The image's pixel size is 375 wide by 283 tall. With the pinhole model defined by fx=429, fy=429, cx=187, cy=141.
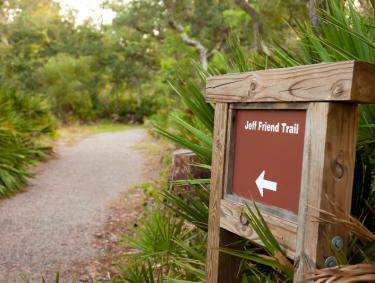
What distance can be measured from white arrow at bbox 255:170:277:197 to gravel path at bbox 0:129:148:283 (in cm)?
274

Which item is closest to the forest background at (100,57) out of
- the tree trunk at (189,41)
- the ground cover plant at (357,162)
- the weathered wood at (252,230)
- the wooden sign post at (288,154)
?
the tree trunk at (189,41)

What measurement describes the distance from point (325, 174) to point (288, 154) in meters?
0.25

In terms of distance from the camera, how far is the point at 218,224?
89.6 inches

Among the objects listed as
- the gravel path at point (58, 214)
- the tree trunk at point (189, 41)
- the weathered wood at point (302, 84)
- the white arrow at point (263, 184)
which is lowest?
the gravel path at point (58, 214)

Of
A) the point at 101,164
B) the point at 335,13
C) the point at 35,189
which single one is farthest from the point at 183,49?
the point at 335,13

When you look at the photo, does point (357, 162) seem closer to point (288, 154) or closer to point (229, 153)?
point (288, 154)

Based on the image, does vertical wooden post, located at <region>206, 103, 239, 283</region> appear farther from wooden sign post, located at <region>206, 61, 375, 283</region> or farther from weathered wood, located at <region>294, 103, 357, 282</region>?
weathered wood, located at <region>294, 103, 357, 282</region>

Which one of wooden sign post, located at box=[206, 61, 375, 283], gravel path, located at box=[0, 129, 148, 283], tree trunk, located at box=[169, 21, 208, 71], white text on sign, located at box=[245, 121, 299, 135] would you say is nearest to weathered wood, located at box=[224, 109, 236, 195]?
wooden sign post, located at box=[206, 61, 375, 283]

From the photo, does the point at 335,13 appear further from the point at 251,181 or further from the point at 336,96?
the point at 251,181

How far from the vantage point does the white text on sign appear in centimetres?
182

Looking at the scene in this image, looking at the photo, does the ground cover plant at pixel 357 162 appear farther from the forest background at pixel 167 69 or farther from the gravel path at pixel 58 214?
the gravel path at pixel 58 214

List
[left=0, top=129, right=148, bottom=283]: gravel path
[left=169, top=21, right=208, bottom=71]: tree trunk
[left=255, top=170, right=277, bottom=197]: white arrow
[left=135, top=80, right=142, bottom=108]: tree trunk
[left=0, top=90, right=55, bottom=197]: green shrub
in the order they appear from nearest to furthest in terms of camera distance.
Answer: [left=255, top=170, right=277, bottom=197]: white arrow, [left=0, top=129, right=148, bottom=283]: gravel path, [left=0, top=90, right=55, bottom=197]: green shrub, [left=169, top=21, right=208, bottom=71]: tree trunk, [left=135, top=80, right=142, bottom=108]: tree trunk

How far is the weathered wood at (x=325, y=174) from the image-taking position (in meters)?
1.62

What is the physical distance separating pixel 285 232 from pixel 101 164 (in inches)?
359
